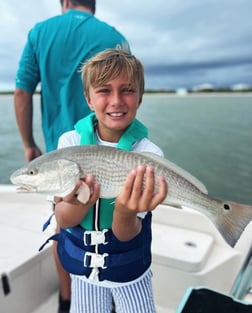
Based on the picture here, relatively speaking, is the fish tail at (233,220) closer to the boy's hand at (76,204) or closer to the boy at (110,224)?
the boy at (110,224)

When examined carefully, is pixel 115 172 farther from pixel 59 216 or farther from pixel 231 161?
pixel 231 161

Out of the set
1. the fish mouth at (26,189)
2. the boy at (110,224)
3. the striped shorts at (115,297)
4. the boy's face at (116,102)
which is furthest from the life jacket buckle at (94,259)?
the boy's face at (116,102)

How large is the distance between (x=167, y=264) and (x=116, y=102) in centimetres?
139

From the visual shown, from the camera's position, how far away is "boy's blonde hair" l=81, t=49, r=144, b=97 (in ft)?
5.18

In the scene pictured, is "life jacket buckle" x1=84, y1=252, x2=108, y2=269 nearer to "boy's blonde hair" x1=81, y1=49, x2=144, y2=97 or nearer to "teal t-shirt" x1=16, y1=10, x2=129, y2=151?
"boy's blonde hair" x1=81, y1=49, x2=144, y2=97

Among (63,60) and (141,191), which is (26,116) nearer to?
(63,60)

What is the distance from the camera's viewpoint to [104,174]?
134cm

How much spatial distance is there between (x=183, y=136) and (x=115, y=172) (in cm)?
1661

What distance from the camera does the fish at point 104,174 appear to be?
4.38ft

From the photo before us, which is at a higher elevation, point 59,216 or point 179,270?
point 59,216

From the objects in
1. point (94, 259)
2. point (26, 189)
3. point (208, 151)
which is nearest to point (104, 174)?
point (26, 189)

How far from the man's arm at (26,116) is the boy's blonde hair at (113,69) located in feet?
3.36

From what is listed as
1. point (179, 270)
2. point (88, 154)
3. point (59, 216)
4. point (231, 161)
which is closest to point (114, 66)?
point (88, 154)

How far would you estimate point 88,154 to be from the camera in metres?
1.33
